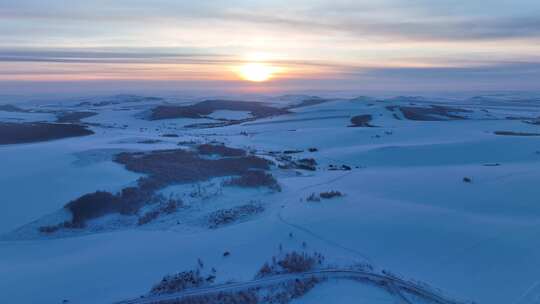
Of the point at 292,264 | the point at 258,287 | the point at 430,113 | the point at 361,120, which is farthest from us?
the point at 430,113

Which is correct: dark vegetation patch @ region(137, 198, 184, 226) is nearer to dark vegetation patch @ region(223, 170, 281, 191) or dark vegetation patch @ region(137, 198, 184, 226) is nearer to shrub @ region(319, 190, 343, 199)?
dark vegetation patch @ region(223, 170, 281, 191)

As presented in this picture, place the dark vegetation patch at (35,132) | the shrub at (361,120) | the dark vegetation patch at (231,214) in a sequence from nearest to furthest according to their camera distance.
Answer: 1. the dark vegetation patch at (231,214)
2. the dark vegetation patch at (35,132)
3. the shrub at (361,120)

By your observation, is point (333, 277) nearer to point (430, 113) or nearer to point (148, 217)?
point (148, 217)

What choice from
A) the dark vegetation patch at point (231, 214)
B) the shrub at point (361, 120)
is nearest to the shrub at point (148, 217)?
the dark vegetation patch at point (231, 214)

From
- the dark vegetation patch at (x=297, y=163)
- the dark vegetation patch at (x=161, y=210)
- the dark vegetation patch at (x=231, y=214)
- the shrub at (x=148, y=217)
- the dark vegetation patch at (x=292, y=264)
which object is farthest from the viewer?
the dark vegetation patch at (x=297, y=163)

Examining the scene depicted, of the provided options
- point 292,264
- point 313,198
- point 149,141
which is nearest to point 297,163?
point 313,198

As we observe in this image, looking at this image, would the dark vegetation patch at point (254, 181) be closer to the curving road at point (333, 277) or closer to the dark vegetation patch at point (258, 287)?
the dark vegetation patch at point (258, 287)
